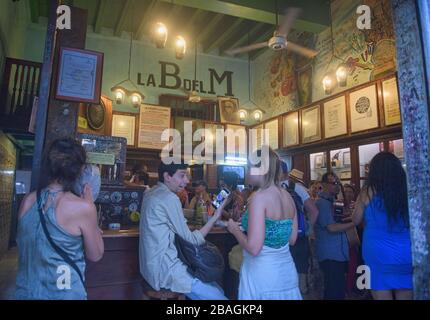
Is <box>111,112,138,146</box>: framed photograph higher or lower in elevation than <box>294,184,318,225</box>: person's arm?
higher

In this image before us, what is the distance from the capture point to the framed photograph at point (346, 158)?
611 centimetres

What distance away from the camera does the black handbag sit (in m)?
2.16

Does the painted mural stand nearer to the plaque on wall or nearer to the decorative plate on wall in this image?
the decorative plate on wall

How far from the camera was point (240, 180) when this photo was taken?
9.05 m

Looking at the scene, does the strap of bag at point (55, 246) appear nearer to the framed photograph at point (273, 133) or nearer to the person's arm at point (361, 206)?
the person's arm at point (361, 206)

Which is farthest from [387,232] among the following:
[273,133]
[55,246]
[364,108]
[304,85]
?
[304,85]

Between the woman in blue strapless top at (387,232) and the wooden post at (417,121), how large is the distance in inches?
27.2

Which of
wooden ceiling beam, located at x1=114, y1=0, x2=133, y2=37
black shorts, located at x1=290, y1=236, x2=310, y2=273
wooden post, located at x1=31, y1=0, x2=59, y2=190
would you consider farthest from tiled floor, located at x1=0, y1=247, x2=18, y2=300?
wooden ceiling beam, located at x1=114, y1=0, x2=133, y2=37

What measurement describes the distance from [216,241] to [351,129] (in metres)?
4.12

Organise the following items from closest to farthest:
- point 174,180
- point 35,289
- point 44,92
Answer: point 35,289 < point 44,92 < point 174,180

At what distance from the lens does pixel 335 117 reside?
628cm

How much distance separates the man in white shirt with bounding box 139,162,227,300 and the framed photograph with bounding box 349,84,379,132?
4.59 m
